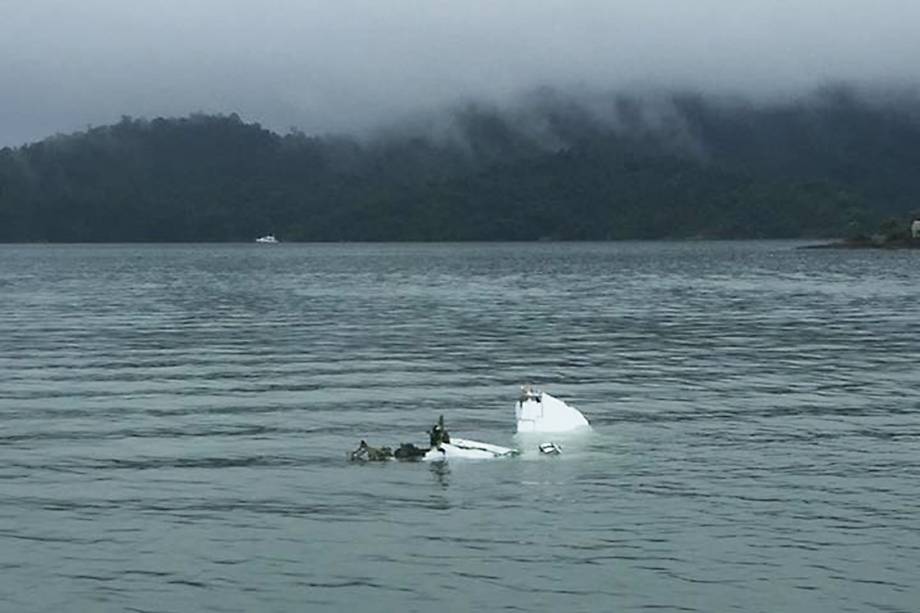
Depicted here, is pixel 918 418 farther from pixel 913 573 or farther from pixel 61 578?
pixel 61 578

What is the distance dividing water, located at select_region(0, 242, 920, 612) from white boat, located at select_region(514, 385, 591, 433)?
4.49ft

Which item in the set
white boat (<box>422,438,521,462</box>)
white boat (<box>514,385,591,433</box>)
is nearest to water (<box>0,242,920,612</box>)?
white boat (<box>422,438,521,462</box>)

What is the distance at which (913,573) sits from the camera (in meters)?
31.8

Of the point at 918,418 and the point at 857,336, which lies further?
the point at 857,336

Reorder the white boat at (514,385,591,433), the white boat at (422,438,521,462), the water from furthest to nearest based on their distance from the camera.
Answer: the white boat at (514,385,591,433)
the white boat at (422,438,521,462)
the water

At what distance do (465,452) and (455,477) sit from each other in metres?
2.74

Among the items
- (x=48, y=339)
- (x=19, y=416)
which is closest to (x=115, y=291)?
(x=48, y=339)

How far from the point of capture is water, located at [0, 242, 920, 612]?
31578mm

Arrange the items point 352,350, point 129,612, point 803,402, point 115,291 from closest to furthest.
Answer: point 129,612 < point 803,402 < point 352,350 < point 115,291

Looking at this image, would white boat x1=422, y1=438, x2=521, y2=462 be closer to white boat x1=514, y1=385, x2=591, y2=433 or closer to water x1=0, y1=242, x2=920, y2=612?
water x1=0, y1=242, x2=920, y2=612

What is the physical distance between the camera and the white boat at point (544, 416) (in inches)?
1927

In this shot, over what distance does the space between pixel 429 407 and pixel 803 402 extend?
14.7 metres

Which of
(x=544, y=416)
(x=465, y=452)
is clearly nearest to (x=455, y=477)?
(x=465, y=452)

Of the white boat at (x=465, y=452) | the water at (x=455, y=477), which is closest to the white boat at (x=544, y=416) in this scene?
the water at (x=455, y=477)
